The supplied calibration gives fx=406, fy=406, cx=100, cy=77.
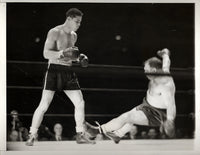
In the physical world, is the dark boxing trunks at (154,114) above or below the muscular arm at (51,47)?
below

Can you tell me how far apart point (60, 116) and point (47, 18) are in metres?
0.72

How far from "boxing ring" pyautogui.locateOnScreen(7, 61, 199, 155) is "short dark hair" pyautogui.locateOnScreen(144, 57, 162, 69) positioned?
0.26 ft

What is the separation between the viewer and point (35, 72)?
2967mm

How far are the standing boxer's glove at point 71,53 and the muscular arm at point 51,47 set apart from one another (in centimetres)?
4

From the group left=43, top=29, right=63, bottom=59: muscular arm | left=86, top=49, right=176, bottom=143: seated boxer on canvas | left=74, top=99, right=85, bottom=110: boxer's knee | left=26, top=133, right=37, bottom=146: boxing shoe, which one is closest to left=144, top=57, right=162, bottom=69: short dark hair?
left=86, top=49, right=176, bottom=143: seated boxer on canvas

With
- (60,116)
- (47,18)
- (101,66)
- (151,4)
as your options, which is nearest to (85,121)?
(60,116)

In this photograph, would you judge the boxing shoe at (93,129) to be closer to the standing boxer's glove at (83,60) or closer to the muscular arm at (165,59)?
the standing boxer's glove at (83,60)

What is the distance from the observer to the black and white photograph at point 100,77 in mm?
2965

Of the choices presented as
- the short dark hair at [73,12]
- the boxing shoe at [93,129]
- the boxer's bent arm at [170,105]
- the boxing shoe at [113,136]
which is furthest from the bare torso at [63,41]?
the boxer's bent arm at [170,105]

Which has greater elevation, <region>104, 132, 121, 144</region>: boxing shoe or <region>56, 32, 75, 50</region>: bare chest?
<region>56, 32, 75, 50</region>: bare chest

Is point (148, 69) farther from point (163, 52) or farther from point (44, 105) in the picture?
point (44, 105)

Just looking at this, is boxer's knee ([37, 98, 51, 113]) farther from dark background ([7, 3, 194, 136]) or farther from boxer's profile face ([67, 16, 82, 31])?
boxer's profile face ([67, 16, 82, 31])

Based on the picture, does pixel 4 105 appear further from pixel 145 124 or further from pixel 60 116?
pixel 145 124

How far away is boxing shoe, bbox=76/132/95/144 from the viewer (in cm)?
298
